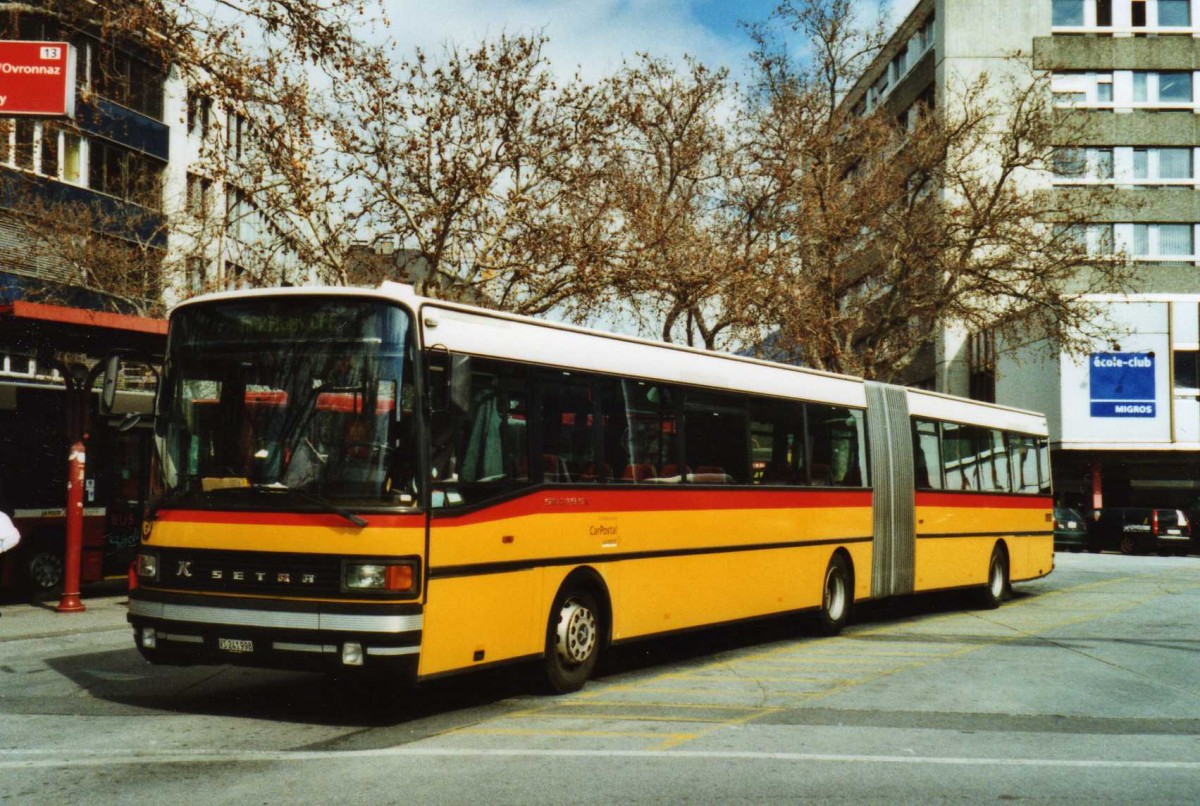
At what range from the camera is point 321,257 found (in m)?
22.2

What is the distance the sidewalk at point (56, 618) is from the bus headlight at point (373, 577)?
725 centimetres

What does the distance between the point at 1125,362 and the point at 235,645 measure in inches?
1744

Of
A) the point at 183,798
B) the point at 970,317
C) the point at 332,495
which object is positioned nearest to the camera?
the point at 183,798

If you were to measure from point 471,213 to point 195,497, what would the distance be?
13.9 metres

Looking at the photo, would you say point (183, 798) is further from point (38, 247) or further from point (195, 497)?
point (38, 247)

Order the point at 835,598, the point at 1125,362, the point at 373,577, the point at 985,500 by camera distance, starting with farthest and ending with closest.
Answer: the point at 1125,362 < the point at 985,500 < the point at 835,598 < the point at 373,577

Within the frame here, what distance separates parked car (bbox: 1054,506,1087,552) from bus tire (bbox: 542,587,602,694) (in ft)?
117

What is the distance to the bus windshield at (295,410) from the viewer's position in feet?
28.1

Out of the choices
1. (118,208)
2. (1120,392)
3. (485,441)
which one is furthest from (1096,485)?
(485,441)

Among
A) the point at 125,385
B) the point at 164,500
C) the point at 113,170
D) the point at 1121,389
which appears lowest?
the point at 164,500

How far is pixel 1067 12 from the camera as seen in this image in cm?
5612

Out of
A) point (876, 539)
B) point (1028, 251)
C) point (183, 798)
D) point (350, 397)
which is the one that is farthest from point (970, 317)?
point (183, 798)

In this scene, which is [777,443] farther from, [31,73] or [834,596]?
[31,73]

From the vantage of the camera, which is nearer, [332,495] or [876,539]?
[332,495]
